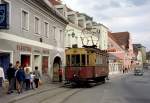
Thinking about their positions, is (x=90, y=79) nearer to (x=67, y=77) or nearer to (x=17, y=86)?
(x=67, y=77)

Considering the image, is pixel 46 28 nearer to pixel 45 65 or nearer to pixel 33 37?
pixel 45 65

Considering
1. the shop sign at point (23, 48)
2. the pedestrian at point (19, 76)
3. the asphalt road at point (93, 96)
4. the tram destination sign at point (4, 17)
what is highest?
the tram destination sign at point (4, 17)

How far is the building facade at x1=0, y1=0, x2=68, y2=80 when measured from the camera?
25.3 metres

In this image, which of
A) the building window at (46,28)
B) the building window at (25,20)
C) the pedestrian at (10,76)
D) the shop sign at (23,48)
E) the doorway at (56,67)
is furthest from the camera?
the doorway at (56,67)

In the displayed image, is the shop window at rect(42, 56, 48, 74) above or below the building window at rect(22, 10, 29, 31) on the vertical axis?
below

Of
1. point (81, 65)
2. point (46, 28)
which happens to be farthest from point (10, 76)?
point (46, 28)

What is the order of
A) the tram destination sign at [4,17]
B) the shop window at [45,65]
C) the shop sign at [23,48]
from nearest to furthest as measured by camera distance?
the tram destination sign at [4,17] → the shop sign at [23,48] → the shop window at [45,65]

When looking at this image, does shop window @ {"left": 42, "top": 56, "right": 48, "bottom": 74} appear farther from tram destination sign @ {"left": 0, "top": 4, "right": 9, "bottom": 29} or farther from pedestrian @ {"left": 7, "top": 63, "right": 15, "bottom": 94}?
tram destination sign @ {"left": 0, "top": 4, "right": 9, "bottom": 29}

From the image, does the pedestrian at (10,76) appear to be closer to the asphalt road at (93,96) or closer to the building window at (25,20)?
the asphalt road at (93,96)

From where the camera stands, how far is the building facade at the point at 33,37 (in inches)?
995

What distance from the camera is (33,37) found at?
3084 cm

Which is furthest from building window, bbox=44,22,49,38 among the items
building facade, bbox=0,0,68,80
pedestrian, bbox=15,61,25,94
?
pedestrian, bbox=15,61,25,94

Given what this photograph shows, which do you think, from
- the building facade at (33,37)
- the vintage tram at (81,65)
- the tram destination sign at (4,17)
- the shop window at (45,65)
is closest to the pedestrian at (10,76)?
the building facade at (33,37)

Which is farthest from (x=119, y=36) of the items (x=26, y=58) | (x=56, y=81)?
(x=26, y=58)
